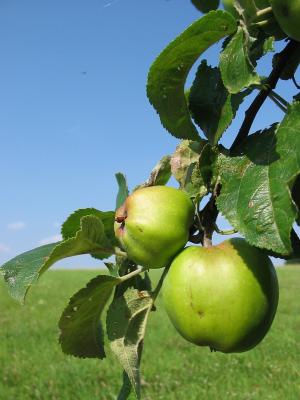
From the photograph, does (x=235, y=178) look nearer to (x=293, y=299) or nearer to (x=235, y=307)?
(x=235, y=307)

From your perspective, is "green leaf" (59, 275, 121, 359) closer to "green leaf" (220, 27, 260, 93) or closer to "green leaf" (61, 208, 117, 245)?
"green leaf" (61, 208, 117, 245)

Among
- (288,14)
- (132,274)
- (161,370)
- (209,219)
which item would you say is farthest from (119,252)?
(161,370)

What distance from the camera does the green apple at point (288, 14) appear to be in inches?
24.1

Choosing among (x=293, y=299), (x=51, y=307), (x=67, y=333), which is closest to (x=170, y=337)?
(x=51, y=307)

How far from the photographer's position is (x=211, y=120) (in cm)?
75

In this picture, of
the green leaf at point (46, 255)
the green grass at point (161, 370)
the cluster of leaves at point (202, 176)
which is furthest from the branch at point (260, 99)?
the green grass at point (161, 370)

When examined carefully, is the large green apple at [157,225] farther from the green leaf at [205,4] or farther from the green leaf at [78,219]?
the green leaf at [205,4]

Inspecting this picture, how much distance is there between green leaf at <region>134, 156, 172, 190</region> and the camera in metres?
0.85

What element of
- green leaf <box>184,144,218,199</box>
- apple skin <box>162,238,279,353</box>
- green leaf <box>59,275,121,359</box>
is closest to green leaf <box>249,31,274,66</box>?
green leaf <box>184,144,218,199</box>

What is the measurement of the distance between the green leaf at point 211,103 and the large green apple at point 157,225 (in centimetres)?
9

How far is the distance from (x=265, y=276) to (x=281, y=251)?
0.13 metres

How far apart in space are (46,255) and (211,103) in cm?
30

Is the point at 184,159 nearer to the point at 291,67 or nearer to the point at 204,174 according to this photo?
the point at 204,174

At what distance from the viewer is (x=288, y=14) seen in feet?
2.04
